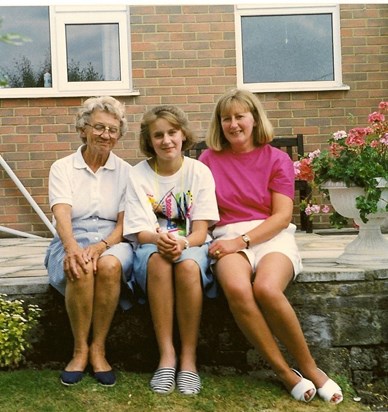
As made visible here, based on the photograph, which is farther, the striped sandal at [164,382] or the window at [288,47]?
the window at [288,47]

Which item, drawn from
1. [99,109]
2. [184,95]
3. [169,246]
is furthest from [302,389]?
[184,95]

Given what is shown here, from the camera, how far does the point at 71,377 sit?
2.40 meters

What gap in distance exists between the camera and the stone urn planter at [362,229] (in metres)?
2.81

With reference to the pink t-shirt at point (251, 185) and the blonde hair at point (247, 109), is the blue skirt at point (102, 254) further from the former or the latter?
the blonde hair at point (247, 109)

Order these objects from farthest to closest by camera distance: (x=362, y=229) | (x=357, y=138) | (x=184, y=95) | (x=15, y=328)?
(x=184, y=95) → (x=362, y=229) → (x=357, y=138) → (x=15, y=328)

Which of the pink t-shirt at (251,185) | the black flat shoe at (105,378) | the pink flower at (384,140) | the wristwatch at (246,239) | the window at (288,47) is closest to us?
the black flat shoe at (105,378)

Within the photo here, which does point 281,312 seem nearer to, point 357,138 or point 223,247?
point 223,247

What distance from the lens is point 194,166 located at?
8.69 ft

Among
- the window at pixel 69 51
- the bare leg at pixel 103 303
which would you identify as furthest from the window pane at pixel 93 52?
the bare leg at pixel 103 303

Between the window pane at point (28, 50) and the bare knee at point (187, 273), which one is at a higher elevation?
the window pane at point (28, 50)

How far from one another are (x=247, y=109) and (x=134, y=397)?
3.87 ft

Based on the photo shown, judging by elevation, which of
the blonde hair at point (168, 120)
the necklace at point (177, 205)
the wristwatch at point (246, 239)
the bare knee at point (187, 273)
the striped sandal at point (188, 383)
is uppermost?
the blonde hair at point (168, 120)

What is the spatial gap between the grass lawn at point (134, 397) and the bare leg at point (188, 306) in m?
0.14

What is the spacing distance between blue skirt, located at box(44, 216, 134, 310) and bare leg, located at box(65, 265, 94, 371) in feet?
0.34
